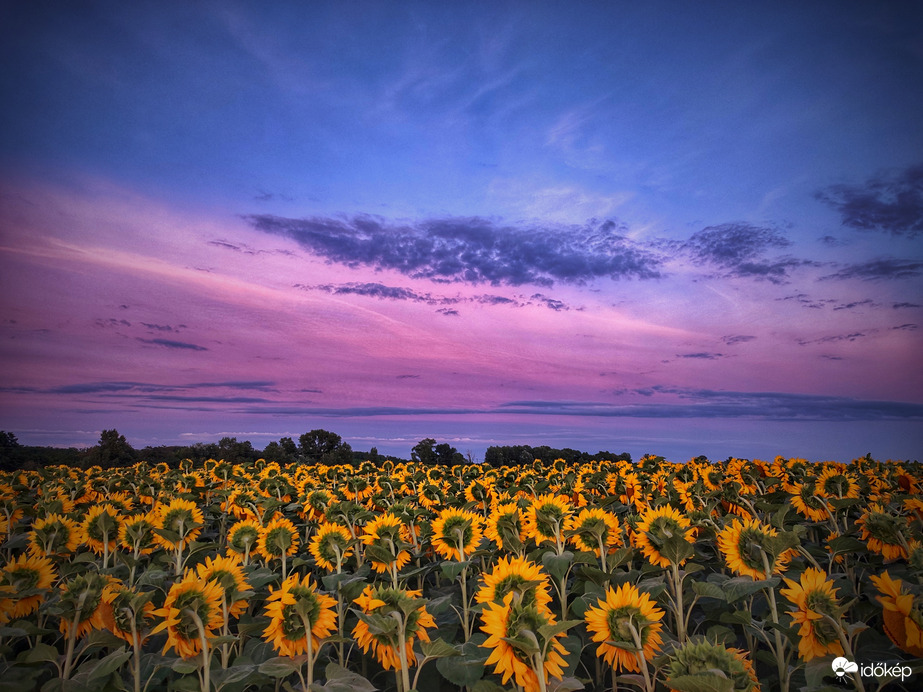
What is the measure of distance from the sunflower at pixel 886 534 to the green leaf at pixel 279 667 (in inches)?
237

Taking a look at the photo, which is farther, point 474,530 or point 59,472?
point 59,472

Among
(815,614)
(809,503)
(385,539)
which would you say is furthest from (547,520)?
(809,503)

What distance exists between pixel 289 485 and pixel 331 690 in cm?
824

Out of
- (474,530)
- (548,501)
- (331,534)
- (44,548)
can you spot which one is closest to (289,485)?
(44,548)

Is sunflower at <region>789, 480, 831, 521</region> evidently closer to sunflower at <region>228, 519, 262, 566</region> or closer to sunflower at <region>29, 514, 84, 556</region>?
sunflower at <region>228, 519, 262, 566</region>

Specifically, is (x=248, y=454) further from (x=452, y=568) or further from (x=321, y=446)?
(x=452, y=568)

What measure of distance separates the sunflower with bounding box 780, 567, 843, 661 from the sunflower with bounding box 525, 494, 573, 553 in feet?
7.14

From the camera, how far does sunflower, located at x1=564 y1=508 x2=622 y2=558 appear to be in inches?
215

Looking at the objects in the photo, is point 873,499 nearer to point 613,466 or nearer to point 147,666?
point 613,466

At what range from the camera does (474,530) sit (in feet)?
19.5

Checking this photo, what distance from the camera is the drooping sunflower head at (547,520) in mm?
5436

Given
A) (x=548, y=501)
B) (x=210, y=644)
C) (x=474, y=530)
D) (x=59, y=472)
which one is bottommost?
(x=59, y=472)

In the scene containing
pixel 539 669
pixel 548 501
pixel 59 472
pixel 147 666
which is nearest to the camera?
pixel 539 669

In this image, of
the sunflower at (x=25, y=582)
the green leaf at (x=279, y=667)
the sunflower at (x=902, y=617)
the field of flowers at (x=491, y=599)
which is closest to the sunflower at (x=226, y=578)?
the field of flowers at (x=491, y=599)
